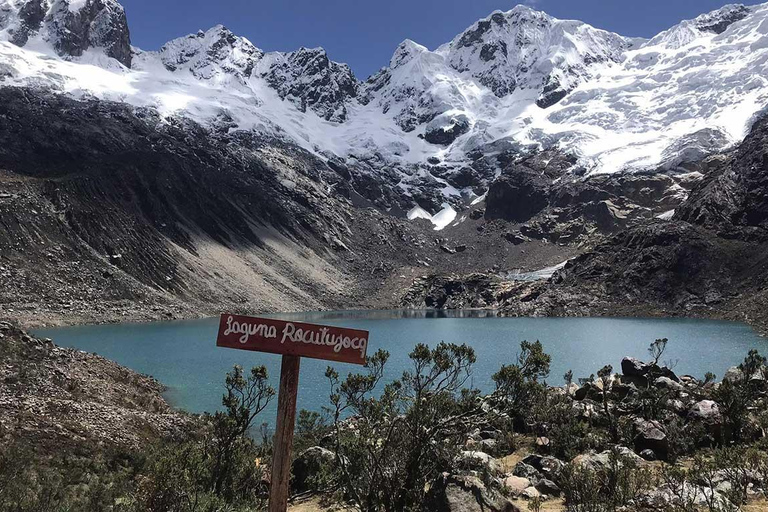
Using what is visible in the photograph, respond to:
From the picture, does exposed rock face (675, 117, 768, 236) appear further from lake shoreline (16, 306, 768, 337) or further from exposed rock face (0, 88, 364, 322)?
exposed rock face (0, 88, 364, 322)

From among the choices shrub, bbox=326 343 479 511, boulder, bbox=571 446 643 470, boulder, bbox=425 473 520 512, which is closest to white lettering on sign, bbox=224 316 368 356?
shrub, bbox=326 343 479 511

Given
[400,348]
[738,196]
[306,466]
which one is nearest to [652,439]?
[306,466]

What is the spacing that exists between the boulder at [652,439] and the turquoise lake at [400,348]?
16259 mm

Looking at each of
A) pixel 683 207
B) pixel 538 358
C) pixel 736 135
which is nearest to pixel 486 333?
pixel 538 358

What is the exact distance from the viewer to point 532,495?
1114cm

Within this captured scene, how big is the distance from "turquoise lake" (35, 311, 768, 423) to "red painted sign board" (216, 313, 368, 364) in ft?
67.4

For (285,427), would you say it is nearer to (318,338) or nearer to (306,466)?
(318,338)

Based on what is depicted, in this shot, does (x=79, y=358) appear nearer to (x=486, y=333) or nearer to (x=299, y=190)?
(x=486, y=333)

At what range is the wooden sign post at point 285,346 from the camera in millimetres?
6574

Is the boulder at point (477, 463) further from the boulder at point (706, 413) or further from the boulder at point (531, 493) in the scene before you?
the boulder at point (706, 413)

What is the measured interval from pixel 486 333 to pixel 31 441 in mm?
63794

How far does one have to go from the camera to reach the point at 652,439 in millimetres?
14547

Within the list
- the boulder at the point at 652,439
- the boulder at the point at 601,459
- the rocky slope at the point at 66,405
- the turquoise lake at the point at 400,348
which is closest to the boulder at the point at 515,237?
the turquoise lake at the point at 400,348

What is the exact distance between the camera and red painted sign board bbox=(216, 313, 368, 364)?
6.56 metres
